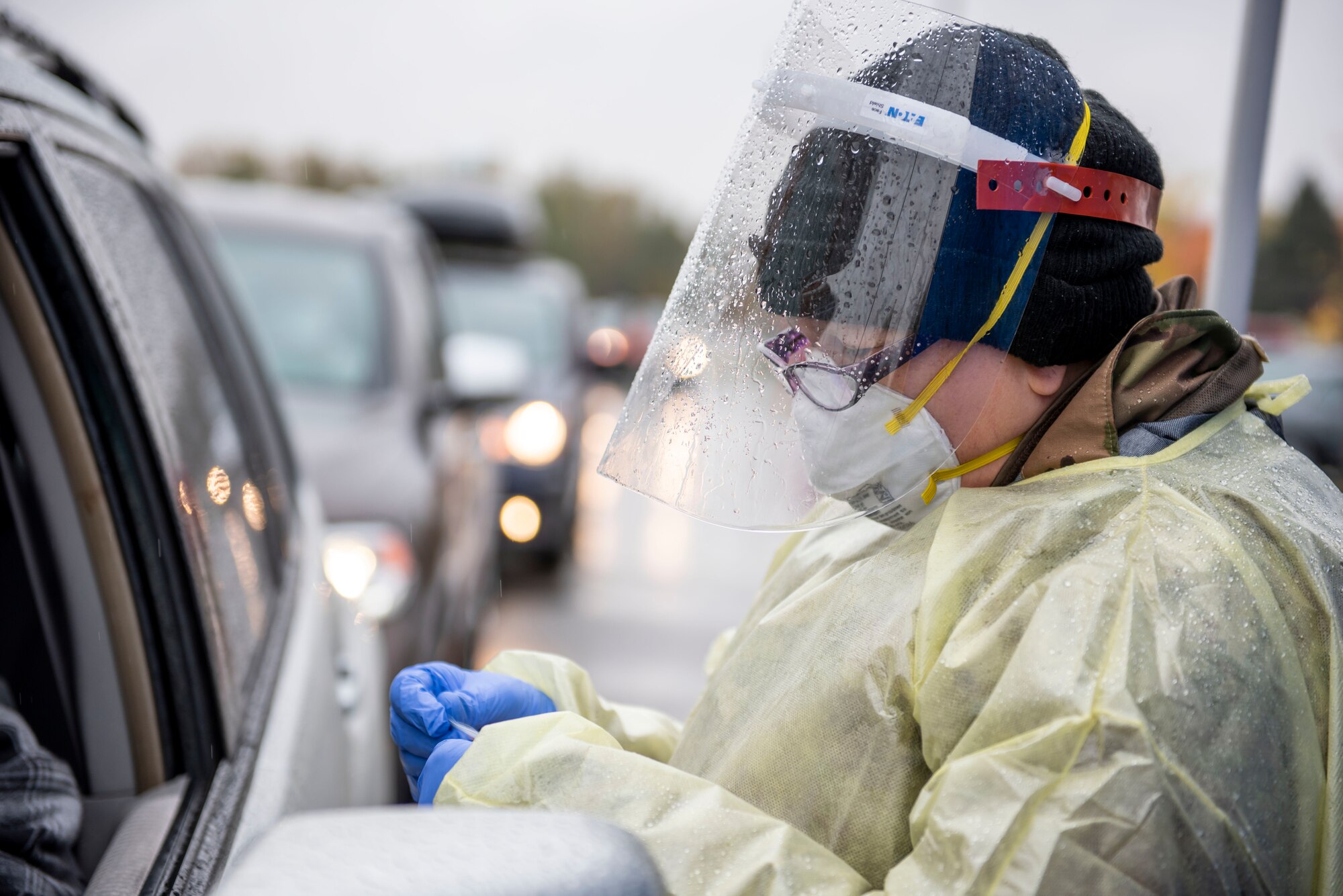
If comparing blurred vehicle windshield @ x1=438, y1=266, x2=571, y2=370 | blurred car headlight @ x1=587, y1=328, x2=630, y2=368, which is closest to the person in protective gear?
blurred vehicle windshield @ x1=438, y1=266, x2=571, y2=370

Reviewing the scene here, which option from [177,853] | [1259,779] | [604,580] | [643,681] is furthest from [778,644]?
[604,580]

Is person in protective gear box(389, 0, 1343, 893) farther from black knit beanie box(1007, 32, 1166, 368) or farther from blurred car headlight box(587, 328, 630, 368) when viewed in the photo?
blurred car headlight box(587, 328, 630, 368)

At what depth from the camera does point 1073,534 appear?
1.13 meters

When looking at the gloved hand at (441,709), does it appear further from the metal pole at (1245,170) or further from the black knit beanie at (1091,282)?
the metal pole at (1245,170)

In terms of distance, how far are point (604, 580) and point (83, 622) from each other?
6447 mm

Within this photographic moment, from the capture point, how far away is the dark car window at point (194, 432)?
165cm

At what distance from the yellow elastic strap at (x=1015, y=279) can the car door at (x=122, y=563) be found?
1058mm

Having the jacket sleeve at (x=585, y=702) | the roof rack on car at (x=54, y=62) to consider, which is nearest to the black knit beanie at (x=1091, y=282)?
the jacket sleeve at (x=585, y=702)

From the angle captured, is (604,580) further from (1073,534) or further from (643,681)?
(1073,534)

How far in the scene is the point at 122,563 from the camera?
5.01ft

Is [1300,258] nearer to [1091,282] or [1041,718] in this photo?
[1091,282]

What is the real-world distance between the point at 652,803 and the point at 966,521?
46 cm

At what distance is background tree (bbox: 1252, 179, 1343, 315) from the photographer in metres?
3.55

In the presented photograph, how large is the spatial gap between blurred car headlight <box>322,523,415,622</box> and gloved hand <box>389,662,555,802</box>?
6.42 ft
